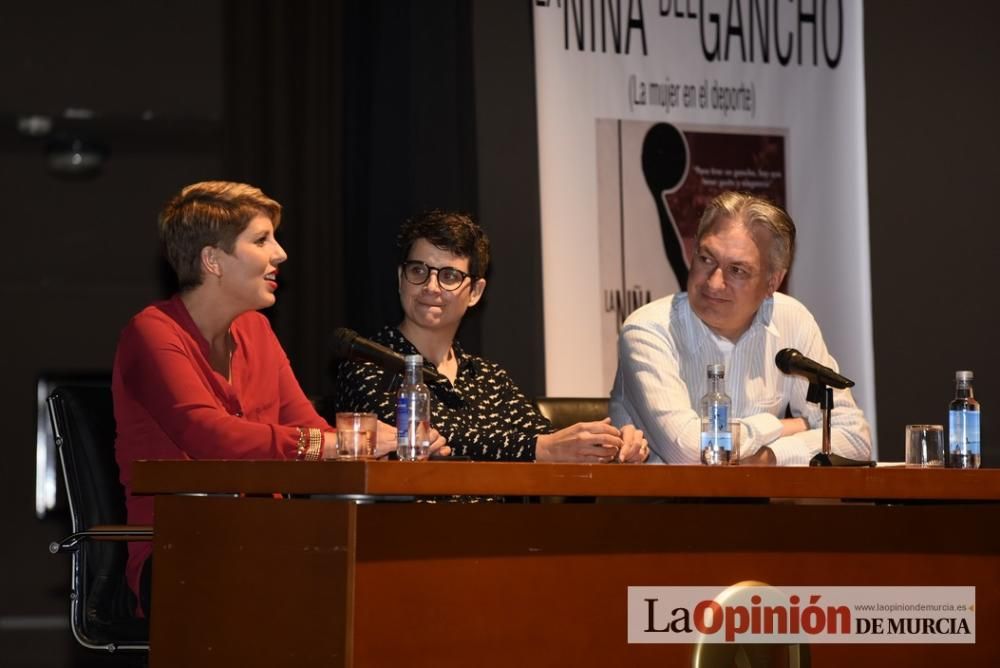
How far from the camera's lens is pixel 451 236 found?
3.27m

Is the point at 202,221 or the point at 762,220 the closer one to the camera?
the point at 202,221

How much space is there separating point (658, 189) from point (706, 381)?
1323 mm

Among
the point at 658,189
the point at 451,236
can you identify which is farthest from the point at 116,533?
the point at 658,189

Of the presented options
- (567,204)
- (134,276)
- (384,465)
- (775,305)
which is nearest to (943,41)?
(567,204)

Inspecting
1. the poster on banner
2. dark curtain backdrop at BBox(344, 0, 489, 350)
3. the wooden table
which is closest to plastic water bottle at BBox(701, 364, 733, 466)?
the wooden table

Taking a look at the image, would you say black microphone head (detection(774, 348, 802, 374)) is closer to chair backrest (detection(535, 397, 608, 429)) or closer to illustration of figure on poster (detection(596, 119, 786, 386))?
chair backrest (detection(535, 397, 608, 429))

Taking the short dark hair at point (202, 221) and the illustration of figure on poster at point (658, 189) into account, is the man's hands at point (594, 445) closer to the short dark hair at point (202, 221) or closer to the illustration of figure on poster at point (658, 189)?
the short dark hair at point (202, 221)

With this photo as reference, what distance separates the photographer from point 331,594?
192cm

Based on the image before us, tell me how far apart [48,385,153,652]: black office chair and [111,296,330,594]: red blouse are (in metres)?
0.04

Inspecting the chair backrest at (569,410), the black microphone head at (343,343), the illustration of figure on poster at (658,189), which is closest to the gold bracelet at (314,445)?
the black microphone head at (343,343)

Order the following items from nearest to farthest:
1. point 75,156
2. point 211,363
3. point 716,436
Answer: point 716,436 < point 211,363 < point 75,156

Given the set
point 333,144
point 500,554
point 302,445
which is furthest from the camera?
point 333,144

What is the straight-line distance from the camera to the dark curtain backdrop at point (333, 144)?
13.7ft

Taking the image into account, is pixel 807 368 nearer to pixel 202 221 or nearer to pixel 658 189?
pixel 202 221
